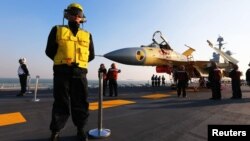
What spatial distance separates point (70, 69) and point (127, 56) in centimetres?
1108

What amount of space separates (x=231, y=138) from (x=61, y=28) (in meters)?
3.31

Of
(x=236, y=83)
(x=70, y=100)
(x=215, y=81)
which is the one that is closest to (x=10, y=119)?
(x=70, y=100)

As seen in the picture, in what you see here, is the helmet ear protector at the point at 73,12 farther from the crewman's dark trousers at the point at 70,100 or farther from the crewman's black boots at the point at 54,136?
the crewman's black boots at the point at 54,136

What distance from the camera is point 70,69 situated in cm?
378

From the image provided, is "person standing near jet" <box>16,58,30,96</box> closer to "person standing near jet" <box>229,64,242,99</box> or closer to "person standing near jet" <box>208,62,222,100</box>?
"person standing near jet" <box>208,62,222,100</box>

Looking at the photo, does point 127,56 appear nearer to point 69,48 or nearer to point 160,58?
point 160,58

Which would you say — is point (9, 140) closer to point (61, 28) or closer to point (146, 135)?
point (61, 28)

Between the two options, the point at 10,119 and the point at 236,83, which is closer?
the point at 10,119

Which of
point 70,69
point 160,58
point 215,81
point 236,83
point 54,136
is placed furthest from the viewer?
point 160,58

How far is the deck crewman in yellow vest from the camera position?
374 cm

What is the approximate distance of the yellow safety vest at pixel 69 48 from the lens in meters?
3.78

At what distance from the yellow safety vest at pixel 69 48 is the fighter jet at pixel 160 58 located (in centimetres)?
1077

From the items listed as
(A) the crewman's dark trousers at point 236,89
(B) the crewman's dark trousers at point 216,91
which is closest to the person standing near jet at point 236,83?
(A) the crewman's dark trousers at point 236,89
